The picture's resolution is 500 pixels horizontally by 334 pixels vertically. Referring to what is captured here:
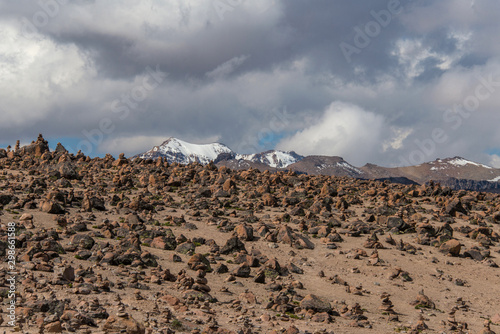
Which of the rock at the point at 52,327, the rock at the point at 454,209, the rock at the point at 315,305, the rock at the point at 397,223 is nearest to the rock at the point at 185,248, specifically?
the rock at the point at 315,305

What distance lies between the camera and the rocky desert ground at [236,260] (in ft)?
74.9

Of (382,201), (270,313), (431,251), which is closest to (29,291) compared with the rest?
(270,313)

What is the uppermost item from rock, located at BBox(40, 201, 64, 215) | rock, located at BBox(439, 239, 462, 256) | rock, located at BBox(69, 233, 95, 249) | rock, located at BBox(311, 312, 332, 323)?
rock, located at BBox(40, 201, 64, 215)

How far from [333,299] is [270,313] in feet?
22.8

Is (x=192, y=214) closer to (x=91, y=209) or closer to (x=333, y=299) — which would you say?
(x=91, y=209)

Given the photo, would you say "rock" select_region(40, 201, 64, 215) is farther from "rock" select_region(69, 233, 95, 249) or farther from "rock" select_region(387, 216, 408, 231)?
"rock" select_region(387, 216, 408, 231)

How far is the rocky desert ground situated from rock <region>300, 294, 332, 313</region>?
0.34 ft

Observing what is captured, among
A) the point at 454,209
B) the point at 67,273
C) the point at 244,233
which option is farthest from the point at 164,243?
the point at 454,209

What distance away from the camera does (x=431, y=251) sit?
4556cm

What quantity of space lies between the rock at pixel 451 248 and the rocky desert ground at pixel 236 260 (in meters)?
0.15

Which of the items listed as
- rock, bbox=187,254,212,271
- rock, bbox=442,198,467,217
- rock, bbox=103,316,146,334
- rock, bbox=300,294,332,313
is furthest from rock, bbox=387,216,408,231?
rock, bbox=103,316,146,334

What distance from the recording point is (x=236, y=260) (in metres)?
36.5

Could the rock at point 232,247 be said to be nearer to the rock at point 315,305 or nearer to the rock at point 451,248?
the rock at point 315,305

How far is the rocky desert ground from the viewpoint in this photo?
74.9 ft
